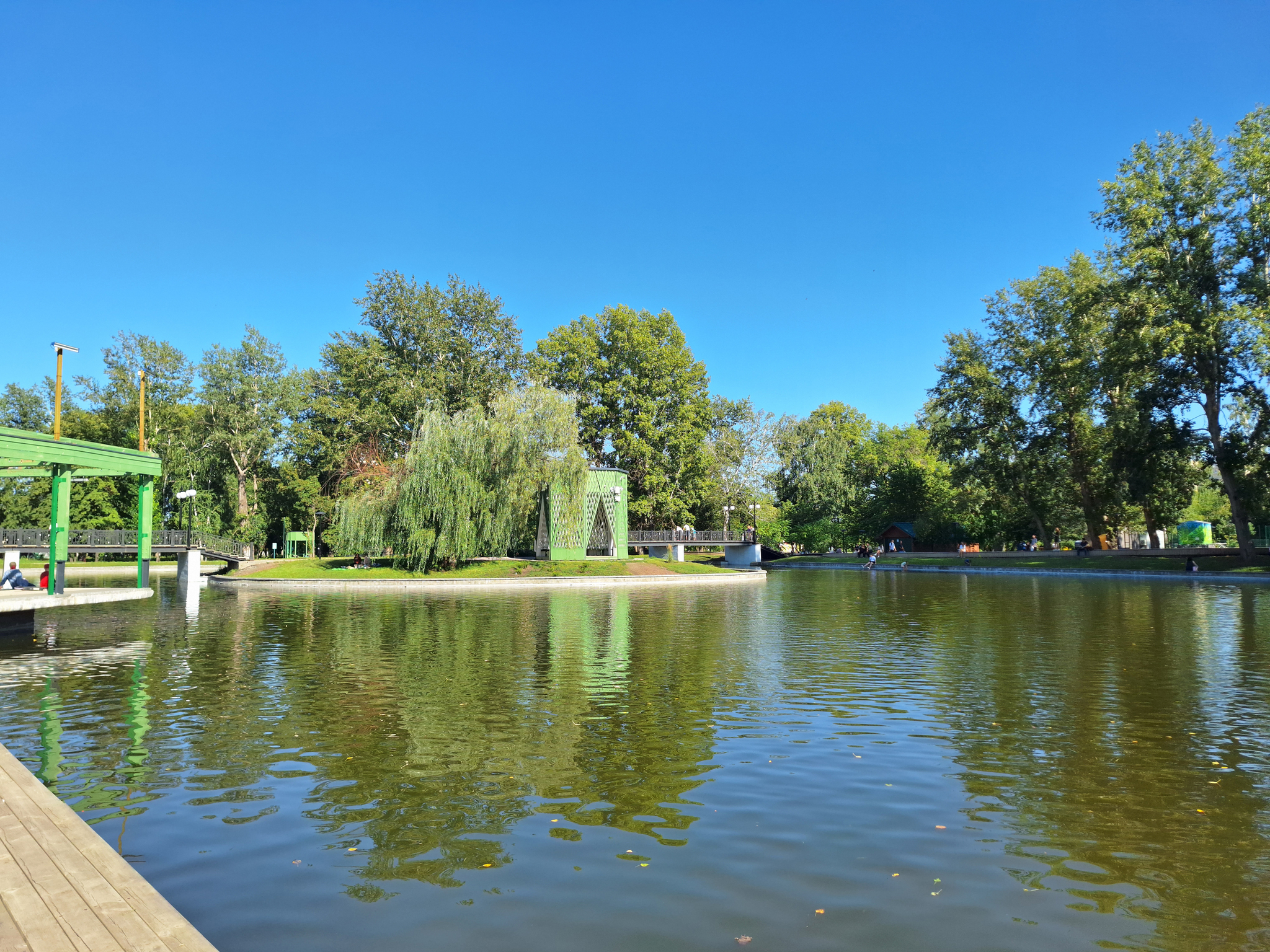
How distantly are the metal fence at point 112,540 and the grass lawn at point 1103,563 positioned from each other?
47413mm

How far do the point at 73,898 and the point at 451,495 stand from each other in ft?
120

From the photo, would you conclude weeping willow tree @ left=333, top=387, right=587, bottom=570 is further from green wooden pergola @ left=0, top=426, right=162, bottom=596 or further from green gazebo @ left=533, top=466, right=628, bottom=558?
green wooden pergola @ left=0, top=426, right=162, bottom=596

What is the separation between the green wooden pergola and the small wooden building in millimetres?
65797

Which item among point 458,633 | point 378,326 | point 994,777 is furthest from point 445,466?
point 994,777

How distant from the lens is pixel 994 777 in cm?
773

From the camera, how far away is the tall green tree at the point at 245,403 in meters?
64.6

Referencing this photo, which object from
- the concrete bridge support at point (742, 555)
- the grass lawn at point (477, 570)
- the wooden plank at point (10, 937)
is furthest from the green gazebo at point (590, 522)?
the wooden plank at point (10, 937)

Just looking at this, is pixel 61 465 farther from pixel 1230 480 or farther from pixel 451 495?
pixel 1230 480

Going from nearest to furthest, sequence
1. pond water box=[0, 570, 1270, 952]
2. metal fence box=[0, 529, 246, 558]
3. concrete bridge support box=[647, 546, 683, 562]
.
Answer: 1. pond water box=[0, 570, 1270, 952]
2. metal fence box=[0, 529, 246, 558]
3. concrete bridge support box=[647, 546, 683, 562]

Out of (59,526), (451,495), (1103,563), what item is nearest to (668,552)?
(451,495)

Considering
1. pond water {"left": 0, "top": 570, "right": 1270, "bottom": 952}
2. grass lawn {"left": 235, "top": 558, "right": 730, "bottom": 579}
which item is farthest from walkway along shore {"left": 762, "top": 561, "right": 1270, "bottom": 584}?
pond water {"left": 0, "top": 570, "right": 1270, "bottom": 952}

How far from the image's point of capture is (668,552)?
65062mm

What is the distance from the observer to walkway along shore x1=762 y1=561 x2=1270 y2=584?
125 feet

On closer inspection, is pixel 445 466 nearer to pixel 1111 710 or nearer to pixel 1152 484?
pixel 1111 710
